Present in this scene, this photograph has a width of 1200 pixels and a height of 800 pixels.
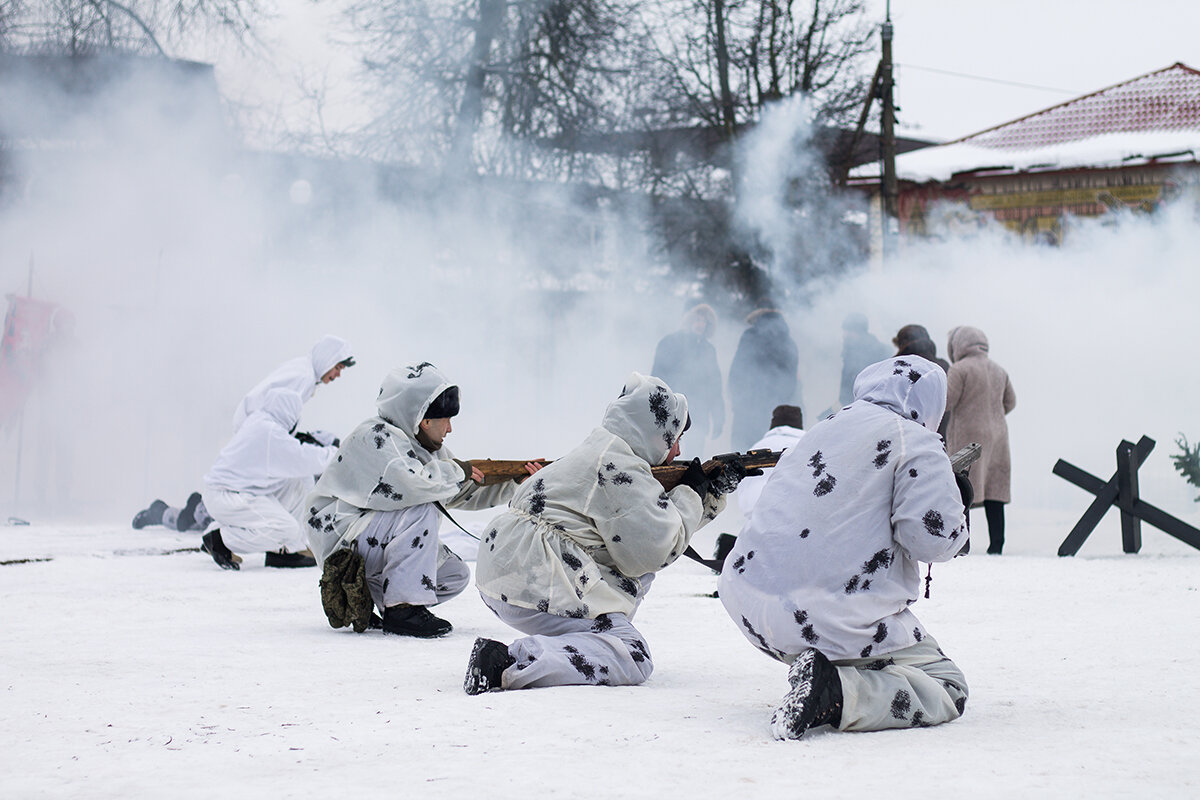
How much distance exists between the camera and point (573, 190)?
15.7 m

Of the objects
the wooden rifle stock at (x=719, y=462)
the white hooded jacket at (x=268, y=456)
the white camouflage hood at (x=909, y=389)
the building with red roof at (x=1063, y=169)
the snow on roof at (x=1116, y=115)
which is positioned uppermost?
the snow on roof at (x=1116, y=115)

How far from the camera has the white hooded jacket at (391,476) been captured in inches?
191

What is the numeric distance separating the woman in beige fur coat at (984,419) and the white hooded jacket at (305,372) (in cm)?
400

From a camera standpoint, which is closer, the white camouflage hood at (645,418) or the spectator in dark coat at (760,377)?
the white camouflage hood at (645,418)

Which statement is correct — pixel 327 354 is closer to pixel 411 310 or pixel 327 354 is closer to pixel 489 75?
pixel 411 310

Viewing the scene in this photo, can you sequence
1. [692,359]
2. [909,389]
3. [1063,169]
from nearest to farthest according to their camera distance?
[909,389], [692,359], [1063,169]

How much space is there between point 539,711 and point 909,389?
1.28 meters

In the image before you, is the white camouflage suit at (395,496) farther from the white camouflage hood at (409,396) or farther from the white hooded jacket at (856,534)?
the white hooded jacket at (856,534)

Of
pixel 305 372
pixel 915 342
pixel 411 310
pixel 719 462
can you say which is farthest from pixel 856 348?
pixel 719 462

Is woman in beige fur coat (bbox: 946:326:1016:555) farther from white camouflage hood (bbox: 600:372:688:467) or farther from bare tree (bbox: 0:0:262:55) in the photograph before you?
A: bare tree (bbox: 0:0:262:55)

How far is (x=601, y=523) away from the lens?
146 inches

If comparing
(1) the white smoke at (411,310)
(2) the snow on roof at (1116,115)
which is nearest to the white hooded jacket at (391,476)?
(1) the white smoke at (411,310)

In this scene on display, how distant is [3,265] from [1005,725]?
12.3 m

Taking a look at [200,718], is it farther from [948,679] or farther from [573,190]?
[573,190]
